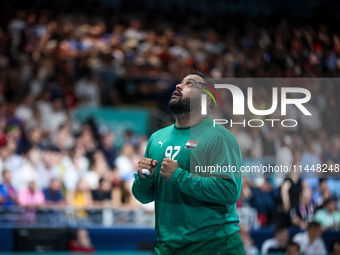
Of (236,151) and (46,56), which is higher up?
(46,56)

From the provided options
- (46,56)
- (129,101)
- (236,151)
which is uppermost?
(46,56)

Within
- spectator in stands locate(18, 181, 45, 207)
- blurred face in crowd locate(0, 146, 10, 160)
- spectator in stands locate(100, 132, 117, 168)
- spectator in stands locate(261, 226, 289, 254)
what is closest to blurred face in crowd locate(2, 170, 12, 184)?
spectator in stands locate(18, 181, 45, 207)

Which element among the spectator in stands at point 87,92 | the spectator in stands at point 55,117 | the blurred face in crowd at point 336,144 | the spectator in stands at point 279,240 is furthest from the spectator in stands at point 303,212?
the spectator in stands at point 87,92

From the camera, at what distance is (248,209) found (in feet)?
20.8

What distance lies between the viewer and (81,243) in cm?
628

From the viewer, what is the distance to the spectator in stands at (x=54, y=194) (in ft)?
22.1

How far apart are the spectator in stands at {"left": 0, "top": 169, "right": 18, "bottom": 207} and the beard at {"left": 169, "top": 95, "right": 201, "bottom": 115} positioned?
469cm

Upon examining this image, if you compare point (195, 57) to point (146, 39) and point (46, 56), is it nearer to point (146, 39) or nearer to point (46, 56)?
point (146, 39)

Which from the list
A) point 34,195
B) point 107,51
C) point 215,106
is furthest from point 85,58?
point 215,106

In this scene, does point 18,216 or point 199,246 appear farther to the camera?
point 18,216

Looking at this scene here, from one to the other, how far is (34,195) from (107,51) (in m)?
4.20

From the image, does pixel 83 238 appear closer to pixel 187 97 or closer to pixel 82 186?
pixel 82 186

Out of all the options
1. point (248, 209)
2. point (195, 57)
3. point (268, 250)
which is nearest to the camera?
point (268, 250)

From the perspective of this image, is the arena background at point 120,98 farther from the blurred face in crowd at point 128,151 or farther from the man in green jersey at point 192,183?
the man in green jersey at point 192,183
